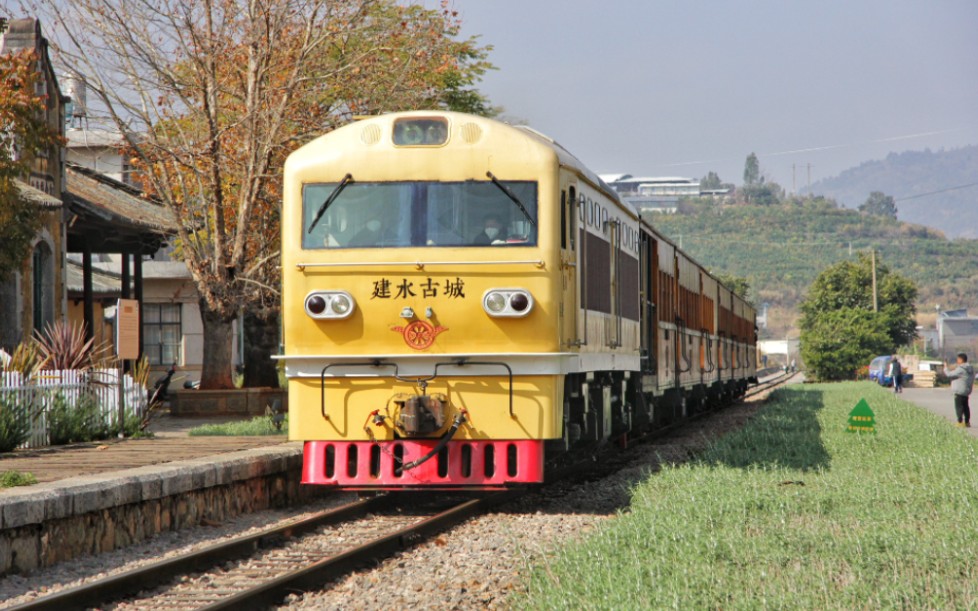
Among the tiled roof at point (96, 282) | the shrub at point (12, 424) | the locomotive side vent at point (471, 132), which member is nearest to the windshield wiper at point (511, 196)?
the locomotive side vent at point (471, 132)

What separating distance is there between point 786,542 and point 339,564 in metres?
2.91

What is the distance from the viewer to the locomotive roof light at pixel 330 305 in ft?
37.9

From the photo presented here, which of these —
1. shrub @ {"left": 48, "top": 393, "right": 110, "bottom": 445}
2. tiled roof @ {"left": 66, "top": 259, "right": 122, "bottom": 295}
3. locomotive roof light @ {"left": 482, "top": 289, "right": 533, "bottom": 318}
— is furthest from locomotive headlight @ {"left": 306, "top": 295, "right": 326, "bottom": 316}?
tiled roof @ {"left": 66, "top": 259, "right": 122, "bottom": 295}

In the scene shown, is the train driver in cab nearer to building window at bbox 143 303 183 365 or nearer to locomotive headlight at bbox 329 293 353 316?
locomotive headlight at bbox 329 293 353 316

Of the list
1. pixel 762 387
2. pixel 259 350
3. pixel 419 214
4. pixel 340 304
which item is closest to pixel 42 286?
pixel 259 350

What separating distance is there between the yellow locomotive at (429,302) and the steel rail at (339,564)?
0.56 metres

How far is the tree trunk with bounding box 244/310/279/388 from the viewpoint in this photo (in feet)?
95.6

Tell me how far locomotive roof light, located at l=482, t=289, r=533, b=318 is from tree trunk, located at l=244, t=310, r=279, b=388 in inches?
714

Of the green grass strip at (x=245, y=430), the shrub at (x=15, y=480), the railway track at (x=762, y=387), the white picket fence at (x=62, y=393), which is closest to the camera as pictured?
the shrub at (x=15, y=480)

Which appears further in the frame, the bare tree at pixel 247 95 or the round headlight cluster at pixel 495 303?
the bare tree at pixel 247 95

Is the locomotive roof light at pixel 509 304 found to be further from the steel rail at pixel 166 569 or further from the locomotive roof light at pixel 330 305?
the steel rail at pixel 166 569

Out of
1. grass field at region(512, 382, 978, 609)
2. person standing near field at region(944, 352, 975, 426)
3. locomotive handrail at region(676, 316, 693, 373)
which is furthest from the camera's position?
person standing near field at region(944, 352, 975, 426)

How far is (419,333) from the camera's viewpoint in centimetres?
1152

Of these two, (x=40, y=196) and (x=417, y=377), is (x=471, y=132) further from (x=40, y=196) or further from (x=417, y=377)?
(x=40, y=196)
